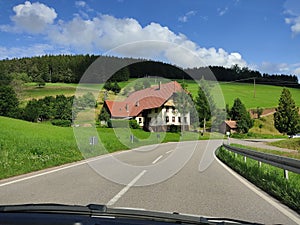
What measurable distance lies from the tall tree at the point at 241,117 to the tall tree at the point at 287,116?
1522 centimetres

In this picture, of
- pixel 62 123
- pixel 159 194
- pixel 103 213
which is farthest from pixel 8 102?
pixel 103 213

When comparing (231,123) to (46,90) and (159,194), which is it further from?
(159,194)

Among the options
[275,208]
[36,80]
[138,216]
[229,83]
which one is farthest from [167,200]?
[229,83]

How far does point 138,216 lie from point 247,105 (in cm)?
9439

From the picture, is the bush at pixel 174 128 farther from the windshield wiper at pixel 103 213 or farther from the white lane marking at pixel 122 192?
the windshield wiper at pixel 103 213

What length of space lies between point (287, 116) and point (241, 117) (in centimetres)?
1799

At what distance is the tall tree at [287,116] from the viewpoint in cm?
6456

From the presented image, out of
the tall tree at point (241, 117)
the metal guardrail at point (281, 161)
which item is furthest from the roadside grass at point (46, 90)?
the metal guardrail at point (281, 161)

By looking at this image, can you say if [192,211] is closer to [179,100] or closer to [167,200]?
[167,200]

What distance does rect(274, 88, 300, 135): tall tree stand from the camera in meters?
64.6

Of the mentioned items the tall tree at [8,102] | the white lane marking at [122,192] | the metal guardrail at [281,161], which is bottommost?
the white lane marking at [122,192]

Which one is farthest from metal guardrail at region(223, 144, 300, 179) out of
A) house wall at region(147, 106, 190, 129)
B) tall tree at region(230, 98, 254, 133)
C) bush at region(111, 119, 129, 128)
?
tall tree at region(230, 98, 254, 133)

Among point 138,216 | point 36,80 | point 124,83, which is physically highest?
point 36,80

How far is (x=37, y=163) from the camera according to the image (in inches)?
516
